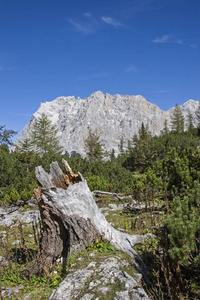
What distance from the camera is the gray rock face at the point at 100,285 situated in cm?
343

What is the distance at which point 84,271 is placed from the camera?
4113 millimetres

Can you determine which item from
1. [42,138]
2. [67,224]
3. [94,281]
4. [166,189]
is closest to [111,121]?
[42,138]

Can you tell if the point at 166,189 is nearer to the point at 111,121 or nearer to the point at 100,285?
the point at 100,285

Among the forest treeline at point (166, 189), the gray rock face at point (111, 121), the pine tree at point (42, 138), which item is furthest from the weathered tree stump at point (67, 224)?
the gray rock face at point (111, 121)

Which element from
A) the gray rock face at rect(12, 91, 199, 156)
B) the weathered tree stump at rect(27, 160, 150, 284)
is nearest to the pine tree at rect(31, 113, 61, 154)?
the weathered tree stump at rect(27, 160, 150, 284)

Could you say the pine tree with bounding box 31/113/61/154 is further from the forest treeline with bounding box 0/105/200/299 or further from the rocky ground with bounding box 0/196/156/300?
the rocky ground with bounding box 0/196/156/300

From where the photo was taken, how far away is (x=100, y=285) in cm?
365

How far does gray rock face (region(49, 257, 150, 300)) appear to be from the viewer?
11.2 ft

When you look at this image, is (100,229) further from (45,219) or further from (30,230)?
(30,230)

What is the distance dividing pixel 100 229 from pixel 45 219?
1.56 m

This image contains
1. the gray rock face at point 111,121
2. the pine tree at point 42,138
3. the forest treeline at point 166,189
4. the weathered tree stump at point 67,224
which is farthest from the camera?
the gray rock face at point 111,121

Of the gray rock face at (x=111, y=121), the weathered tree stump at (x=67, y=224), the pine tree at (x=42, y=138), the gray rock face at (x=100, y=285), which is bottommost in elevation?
the gray rock face at (x=100, y=285)

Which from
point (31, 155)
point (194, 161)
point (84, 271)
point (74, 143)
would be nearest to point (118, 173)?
point (31, 155)

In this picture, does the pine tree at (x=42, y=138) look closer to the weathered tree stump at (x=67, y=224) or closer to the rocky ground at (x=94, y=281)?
the weathered tree stump at (x=67, y=224)
